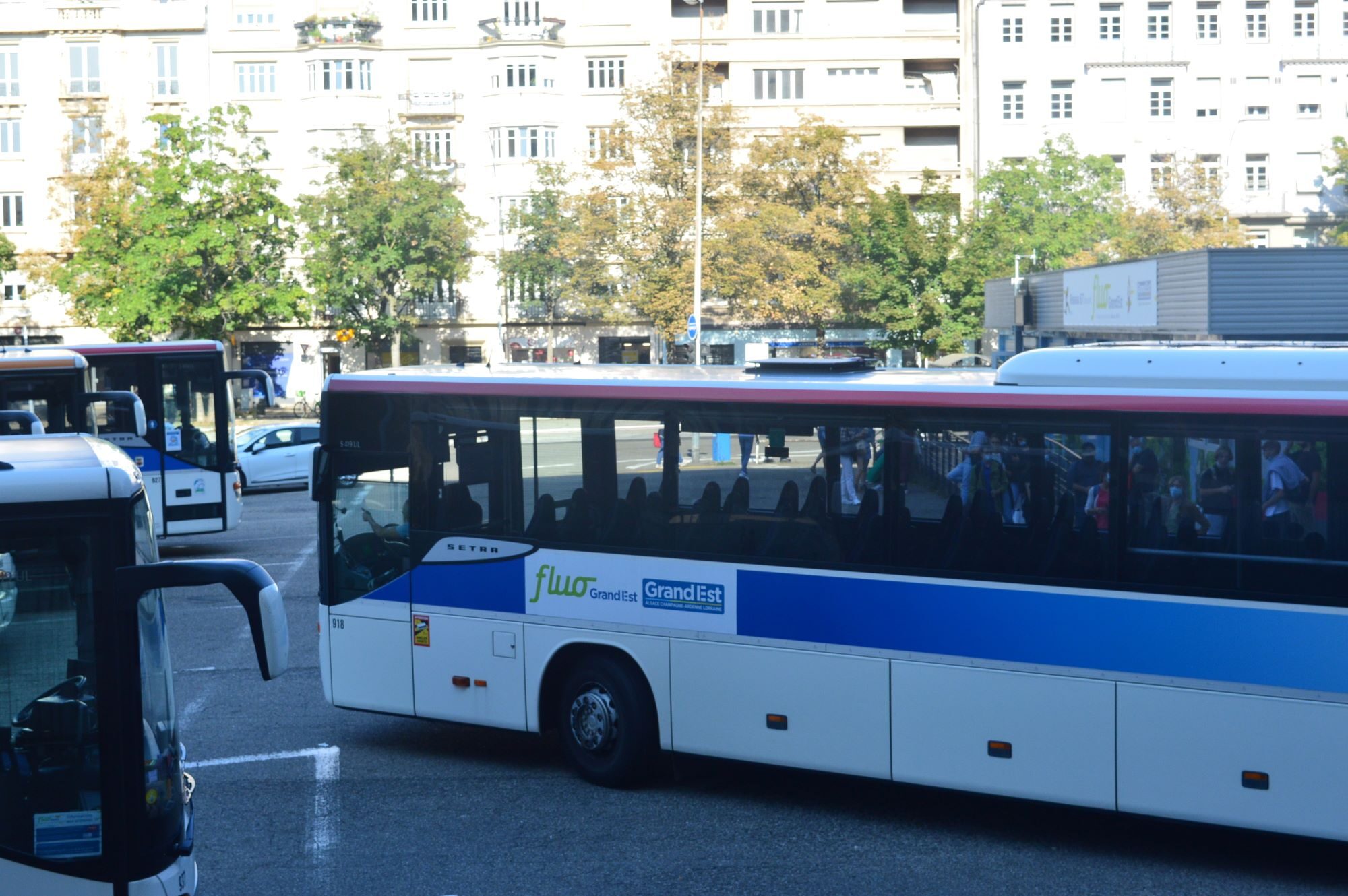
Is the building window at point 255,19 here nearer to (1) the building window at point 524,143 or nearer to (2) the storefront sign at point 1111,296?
(1) the building window at point 524,143

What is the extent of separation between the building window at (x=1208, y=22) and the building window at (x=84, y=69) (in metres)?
49.1

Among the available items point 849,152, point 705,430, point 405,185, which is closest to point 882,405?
point 705,430

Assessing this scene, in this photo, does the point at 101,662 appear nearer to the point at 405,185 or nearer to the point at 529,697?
the point at 529,697

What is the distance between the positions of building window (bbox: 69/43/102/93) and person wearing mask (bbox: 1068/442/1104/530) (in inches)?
2479

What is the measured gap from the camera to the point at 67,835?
461 cm

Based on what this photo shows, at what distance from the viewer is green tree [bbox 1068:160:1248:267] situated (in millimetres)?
56969

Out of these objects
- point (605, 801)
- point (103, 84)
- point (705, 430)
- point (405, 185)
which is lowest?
point (605, 801)

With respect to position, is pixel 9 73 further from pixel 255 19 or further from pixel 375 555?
pixel 375 555

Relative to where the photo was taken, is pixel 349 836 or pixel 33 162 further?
pixel 33 162

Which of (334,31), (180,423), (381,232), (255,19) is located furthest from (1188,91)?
(180,423)

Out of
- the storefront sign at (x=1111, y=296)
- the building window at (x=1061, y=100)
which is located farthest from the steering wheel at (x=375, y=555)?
the building window at (x=1061, y=100)

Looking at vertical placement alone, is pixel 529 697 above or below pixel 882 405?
below

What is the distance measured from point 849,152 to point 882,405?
54.7 metres

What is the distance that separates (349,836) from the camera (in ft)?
27.7
